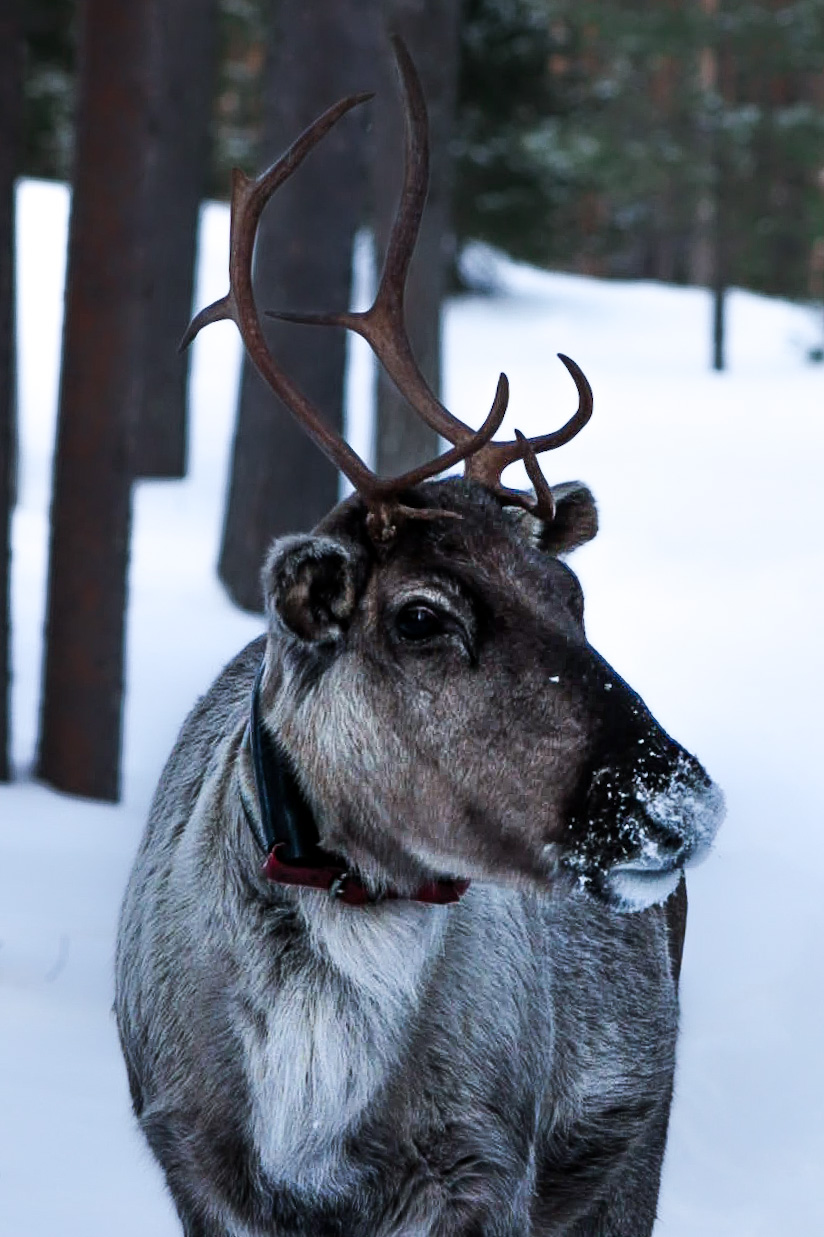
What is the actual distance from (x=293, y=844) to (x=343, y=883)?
0.38 ft

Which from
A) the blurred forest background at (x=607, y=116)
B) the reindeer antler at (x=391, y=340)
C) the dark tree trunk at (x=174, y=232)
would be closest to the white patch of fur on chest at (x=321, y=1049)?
the reindeer antler at (x=391, y=340)

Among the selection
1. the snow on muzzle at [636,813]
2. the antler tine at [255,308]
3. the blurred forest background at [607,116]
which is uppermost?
the blurred forest background at [607,116]

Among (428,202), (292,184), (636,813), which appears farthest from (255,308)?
(428,202)

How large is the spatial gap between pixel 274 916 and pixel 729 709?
6417 millimetres

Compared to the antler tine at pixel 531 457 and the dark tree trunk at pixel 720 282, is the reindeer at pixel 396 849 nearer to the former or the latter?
the antler tine at pixel 531 457

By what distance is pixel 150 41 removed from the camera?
748 centimetres

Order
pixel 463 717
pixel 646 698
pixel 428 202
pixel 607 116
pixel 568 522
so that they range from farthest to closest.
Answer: pixel 607 116 → pixel 428 202 → pixel 646 698 → pixel 568 522 → pixel 463 717

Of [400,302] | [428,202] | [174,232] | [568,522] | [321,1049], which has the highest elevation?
[428,202]

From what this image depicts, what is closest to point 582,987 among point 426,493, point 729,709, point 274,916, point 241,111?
point 274,916

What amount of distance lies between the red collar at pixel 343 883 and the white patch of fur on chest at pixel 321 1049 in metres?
0.03

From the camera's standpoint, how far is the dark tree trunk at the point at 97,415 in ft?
24.7

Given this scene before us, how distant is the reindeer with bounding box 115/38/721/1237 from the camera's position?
2.99 metres

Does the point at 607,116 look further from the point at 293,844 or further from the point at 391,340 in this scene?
the point at 293,844

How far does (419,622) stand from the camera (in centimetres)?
307
